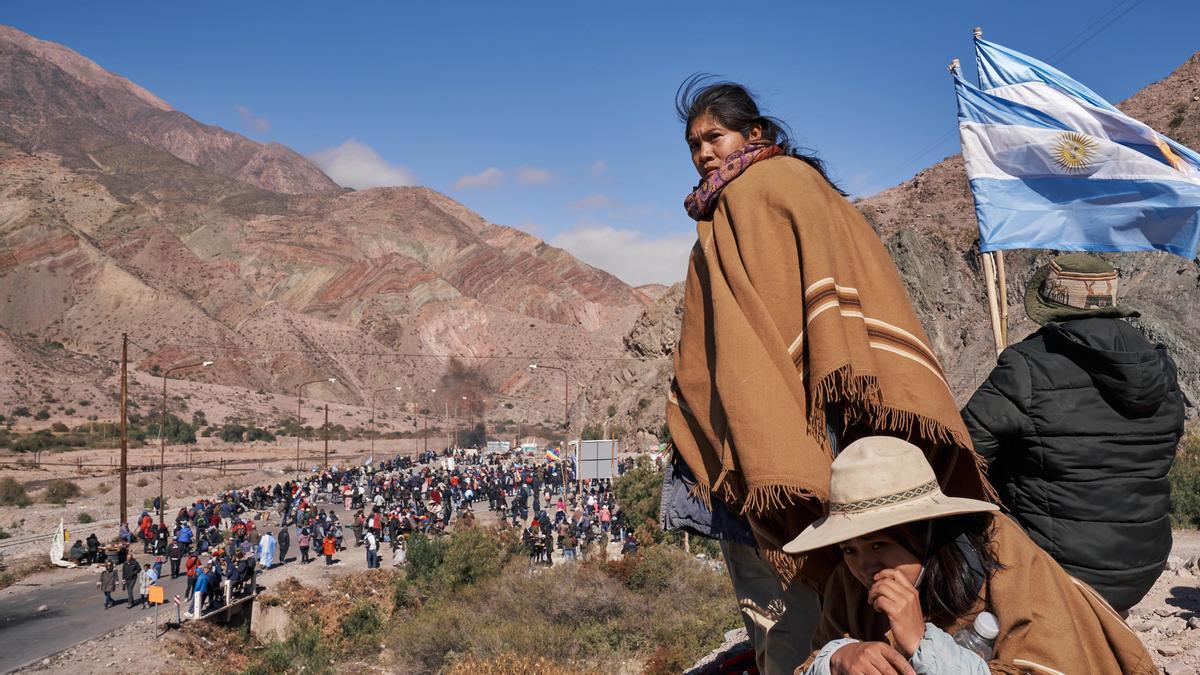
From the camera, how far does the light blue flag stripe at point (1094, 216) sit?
556cm

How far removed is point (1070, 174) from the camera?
5.82 metres

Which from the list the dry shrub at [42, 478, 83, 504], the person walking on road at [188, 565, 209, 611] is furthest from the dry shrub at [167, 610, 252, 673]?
the dry shrub at [42, 478, 83, 504]

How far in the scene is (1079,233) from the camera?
18.5 ft

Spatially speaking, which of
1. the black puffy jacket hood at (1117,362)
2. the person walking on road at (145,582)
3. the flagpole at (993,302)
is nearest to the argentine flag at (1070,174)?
the flagpole at (993,302)

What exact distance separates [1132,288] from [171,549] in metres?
31.0

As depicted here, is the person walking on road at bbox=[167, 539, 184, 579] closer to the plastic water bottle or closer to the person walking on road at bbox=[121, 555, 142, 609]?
the person walking on road at bbox=[121, 555, 142, 609]

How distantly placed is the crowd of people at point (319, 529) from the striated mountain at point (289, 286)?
49405mm

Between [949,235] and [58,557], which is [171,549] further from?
[949,235]

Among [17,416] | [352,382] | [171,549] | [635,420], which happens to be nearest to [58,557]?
[171,549]

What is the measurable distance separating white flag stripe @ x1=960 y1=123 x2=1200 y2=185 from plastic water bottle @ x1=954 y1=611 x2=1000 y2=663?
14.7 ft

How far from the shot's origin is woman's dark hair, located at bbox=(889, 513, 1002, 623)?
196 centimetres

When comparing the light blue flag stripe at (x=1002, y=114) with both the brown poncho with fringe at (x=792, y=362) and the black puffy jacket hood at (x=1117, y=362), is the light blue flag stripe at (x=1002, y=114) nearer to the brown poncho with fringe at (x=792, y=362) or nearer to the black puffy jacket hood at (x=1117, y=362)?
the black puffy jacket hood at (x=1117, y=362)

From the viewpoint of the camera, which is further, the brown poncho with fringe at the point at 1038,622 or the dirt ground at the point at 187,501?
the dirt ground at the point at 187,501

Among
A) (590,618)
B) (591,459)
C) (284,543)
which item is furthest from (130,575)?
(590,618)
